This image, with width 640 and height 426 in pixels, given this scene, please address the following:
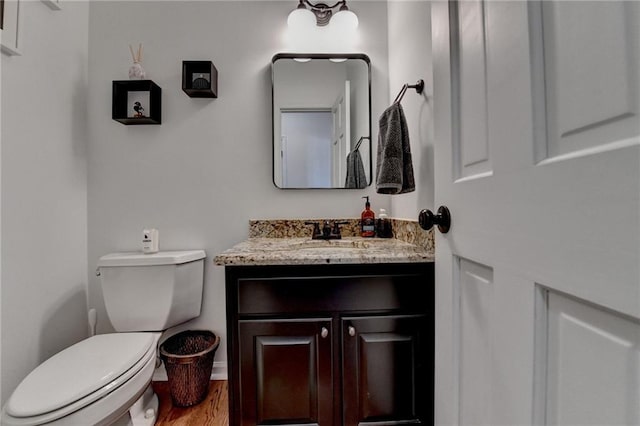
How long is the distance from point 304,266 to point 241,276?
0.71 feet

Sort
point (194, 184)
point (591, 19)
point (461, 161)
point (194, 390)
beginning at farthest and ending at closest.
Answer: point (194, 184)
point (194, 390)
point (461, 161)
point (591, 19)

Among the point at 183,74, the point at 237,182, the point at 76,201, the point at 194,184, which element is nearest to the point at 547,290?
the point at 237,182

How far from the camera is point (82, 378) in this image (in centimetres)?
93

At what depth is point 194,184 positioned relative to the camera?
63.5 inches

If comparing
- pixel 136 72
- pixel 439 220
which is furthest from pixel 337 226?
pixel 136 72

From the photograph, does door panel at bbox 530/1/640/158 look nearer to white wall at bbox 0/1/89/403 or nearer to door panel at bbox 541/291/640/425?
door panel at bbox 541/291/640/425

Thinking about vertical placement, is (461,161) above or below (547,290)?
above

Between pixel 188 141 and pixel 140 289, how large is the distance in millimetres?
833

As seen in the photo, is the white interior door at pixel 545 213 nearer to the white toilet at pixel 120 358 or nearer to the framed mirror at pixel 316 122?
the framed mirror at pixel 316 122

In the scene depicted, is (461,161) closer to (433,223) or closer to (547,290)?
(433,223)

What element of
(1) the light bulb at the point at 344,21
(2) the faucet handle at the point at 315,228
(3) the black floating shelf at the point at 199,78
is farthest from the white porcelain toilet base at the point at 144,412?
(1) the light bulb at the point at 344,21

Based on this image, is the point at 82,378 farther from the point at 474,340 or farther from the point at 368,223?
the point at 368,223

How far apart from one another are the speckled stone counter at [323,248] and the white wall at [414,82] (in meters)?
0.13

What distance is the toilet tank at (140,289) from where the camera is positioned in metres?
1.34
